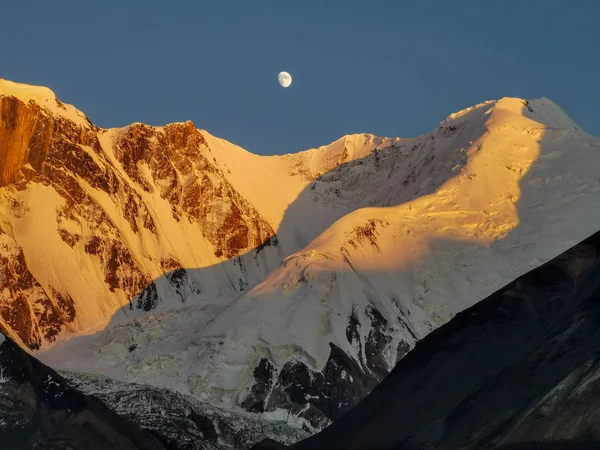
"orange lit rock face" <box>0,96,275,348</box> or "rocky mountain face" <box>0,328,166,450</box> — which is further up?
"orange lit rock face" <box>0,96,275,348</box>

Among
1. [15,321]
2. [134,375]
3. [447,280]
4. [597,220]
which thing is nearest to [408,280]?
[447,280]

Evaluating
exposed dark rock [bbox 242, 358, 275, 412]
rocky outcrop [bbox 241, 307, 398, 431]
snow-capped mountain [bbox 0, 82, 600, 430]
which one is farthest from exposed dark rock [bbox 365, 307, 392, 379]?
exposed dark rock [bbox 242, 358, 275, 412]

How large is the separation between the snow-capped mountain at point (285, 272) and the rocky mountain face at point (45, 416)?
4925 cm

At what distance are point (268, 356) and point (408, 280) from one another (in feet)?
89.4

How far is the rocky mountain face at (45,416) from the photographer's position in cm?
8281

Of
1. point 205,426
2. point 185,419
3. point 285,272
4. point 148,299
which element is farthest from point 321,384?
point 148,299

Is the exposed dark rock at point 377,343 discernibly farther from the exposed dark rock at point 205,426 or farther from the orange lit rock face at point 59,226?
the orange lit rock face at point 59,226

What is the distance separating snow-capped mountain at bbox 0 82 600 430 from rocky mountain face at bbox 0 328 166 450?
4925 cm

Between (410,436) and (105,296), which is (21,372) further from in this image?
(105,296)

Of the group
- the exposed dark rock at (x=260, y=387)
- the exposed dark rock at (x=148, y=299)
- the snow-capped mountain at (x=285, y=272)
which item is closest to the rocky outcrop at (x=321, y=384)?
the exposed dark rock at (x=260, y=387)

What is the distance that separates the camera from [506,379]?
4925 centimetres

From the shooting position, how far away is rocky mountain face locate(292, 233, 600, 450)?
137 ft

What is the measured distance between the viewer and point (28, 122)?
192 meters

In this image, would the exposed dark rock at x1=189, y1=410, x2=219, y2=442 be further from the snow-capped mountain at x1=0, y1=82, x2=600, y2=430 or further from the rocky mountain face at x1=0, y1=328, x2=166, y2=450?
the rocky mountain face at x1=0, y1=328, x2=166, y2=450
